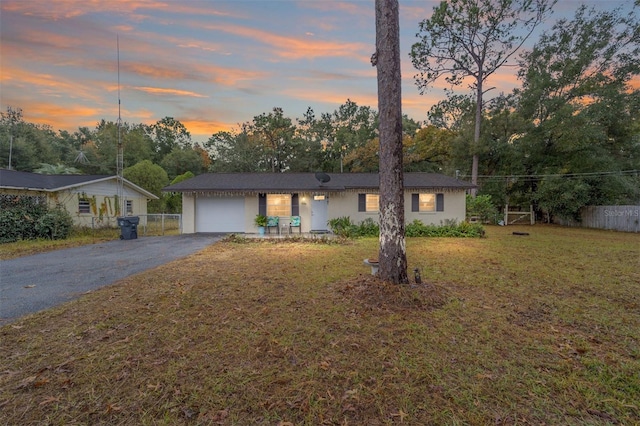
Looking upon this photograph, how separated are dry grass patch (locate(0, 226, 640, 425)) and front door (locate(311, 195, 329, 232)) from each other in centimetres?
921

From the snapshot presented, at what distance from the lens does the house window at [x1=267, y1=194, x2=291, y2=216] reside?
14.2 metres

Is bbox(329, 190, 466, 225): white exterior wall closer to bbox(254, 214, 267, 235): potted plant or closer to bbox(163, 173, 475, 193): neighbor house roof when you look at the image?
bbox(163, 173, 475, 193): neighbor house roof

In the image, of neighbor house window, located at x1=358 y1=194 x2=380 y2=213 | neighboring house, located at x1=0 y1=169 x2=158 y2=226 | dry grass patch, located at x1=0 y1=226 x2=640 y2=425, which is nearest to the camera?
dry grass patch, located at x1=0 y1=226 x2=640 y2=425

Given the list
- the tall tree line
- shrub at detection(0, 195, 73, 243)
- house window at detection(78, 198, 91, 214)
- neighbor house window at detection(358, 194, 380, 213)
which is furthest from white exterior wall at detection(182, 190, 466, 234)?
the tall tree line

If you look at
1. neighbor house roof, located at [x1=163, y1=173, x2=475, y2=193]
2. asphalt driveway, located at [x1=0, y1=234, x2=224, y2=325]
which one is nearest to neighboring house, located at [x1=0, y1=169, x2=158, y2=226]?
Answer: neighbor house roof, located at [x1=163, y1=173, x2=475, y2=193]

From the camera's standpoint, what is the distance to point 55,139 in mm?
36438

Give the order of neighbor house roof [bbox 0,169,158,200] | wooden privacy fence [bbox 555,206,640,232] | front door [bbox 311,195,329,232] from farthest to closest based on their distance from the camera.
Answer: wooden privacy fence [bbox 555,206,640,232] < front door [bbox 311,195,329,232] < neighbor house roof [bbox 0,169,158,200]

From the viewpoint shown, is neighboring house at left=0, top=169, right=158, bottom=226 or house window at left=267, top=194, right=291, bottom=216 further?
house window at left=267, top=194, right=291, bottom=216

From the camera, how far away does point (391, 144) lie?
14.8ft

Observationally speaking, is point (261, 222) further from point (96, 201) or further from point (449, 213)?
point (449, 213)

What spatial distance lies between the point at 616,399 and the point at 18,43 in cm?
1693

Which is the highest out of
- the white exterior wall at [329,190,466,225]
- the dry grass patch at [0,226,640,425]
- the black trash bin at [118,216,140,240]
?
the white exterior wall at [329,190,466,225]

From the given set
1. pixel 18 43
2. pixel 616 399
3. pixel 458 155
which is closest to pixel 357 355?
pixel 616 399

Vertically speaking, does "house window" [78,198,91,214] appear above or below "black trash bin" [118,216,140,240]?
above
